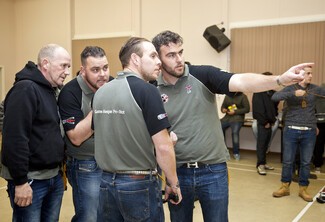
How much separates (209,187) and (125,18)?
26.0ft

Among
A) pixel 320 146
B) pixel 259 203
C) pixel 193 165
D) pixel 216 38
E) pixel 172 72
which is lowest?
pixel 259 203

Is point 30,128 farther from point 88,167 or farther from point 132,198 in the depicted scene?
point 132,198

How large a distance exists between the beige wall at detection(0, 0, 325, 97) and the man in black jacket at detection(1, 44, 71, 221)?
6293 millimetres

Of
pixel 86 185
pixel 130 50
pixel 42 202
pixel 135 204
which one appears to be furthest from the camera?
pixel 86 185

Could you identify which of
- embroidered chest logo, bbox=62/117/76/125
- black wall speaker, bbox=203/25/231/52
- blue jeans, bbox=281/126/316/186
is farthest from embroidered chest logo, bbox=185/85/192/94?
black wall speaker, bbox=203/25/231/52

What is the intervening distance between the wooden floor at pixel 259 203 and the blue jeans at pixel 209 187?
1.81m

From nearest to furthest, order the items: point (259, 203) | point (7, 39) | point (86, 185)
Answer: point (86, 185)
point (259, 203)
point (7, 39)

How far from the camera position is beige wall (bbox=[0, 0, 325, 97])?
305 inches

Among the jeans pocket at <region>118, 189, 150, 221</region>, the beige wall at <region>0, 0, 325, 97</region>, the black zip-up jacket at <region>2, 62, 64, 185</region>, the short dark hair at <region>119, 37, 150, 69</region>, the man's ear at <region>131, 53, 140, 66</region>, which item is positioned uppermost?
the beige wall at <region>0, 0, 325, 97</region>

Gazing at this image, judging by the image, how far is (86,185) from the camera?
259 centimetres

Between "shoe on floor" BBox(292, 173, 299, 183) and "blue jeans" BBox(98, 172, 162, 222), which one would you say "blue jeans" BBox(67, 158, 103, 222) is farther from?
"shoe on floor" BBox(292, 173, 299, 183)

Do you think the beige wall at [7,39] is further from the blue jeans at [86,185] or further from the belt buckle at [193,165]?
the belt buckle at [193,165]

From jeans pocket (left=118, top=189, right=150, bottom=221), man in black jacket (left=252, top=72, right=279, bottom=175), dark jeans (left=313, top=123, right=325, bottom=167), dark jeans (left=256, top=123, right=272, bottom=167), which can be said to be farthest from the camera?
dark jeans (left=313, top=123, right=325, bottom=167)

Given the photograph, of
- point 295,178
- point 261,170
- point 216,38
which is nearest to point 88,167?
point 295,178
